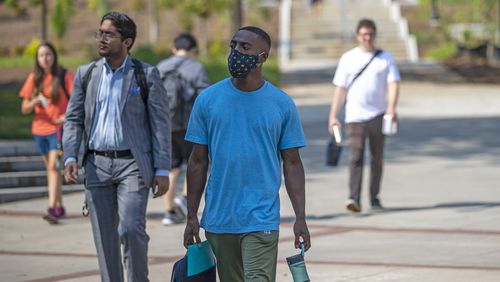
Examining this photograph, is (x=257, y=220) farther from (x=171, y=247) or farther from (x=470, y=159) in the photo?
(x=470, y=159)

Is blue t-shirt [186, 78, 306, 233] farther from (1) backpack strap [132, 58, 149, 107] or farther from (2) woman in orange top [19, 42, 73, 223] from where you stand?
(2) woman in orange top [19, 42, 73, 223]

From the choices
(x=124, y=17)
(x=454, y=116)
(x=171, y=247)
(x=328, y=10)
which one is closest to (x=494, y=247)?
(x=171, y=247)

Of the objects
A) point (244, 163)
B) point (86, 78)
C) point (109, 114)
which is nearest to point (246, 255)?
point (244, 163)

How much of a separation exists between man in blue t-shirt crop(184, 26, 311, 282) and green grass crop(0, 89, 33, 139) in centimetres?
1002

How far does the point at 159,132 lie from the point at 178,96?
3.90m

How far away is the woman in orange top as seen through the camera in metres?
11.4

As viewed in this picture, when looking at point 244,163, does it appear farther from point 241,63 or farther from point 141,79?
point 141,79

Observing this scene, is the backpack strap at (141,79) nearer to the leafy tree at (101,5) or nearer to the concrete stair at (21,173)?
the concrete stair at (21,173)

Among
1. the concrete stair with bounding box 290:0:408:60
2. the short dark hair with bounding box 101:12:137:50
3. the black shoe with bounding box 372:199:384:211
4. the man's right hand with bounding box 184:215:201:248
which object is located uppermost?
the short dark hair with bounding box 101:12:137:50

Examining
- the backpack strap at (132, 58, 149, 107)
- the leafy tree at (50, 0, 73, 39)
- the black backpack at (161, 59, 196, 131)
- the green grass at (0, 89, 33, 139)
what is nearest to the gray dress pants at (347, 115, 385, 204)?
the black backpack at (161, 59, 196, 131)

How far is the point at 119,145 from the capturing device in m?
→ 7.30

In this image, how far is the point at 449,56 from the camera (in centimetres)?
3888

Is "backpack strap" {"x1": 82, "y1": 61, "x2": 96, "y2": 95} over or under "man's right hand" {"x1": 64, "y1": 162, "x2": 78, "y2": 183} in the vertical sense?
over

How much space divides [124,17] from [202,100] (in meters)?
1.52
